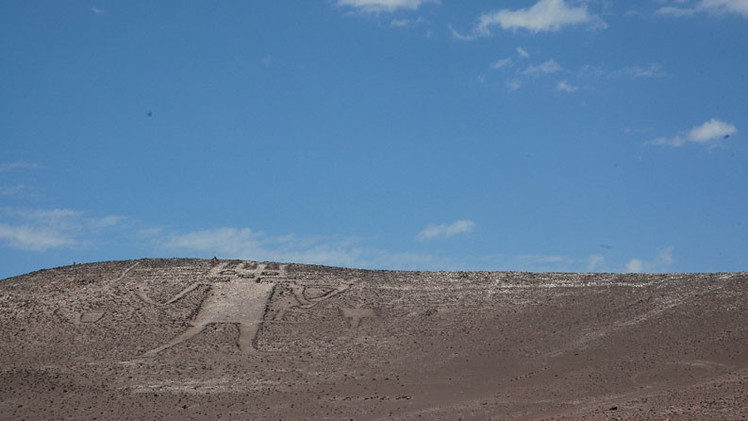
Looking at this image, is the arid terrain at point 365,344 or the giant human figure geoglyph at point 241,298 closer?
the arid terrain at point 365,344

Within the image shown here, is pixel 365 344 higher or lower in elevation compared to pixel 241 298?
lower

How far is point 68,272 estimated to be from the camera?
43219mm

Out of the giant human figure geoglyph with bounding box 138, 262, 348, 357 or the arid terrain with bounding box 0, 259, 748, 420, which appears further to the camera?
the giant human figure geoglyph with bounding box 138, 262, 348, 357

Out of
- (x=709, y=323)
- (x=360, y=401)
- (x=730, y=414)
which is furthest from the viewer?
(x=709, y=323)

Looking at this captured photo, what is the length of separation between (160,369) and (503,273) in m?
16.5

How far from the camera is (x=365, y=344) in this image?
33.2 metres

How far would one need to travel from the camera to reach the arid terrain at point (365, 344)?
2609 cm

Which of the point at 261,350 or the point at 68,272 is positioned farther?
the point at 68,272

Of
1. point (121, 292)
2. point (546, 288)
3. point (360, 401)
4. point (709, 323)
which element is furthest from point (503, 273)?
point (121, 292)

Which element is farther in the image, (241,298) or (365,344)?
(241,298)

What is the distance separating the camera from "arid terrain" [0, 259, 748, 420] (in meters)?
26.1

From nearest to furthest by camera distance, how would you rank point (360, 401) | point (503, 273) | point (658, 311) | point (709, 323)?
point (360, 401), point (709, 323), point (658, 311), point (503, 273)

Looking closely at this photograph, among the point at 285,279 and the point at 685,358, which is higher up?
the point at 285,279

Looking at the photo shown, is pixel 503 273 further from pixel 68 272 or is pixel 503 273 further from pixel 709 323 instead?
pixel 68 272
